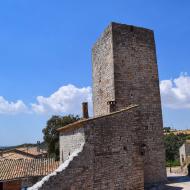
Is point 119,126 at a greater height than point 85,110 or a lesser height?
lesser

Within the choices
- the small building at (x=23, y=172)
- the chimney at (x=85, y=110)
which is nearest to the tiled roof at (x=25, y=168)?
the small building at (x=23, y=172)

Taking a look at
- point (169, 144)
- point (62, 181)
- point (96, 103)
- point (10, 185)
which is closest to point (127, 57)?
point (96, 103)

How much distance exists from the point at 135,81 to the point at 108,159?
5700 millimetres

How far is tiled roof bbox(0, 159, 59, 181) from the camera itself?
20.2m

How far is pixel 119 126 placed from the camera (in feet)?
41.0

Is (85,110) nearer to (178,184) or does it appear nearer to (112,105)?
(112,105)

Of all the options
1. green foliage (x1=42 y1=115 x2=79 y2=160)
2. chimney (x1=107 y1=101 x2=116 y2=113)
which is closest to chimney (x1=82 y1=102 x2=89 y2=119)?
chimney (x1=107 y1=101 x2=116 y2=113)

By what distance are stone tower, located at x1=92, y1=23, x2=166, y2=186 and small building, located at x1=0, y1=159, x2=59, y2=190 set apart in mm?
7280

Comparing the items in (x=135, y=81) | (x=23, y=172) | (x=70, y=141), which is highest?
(x=135, y=81)

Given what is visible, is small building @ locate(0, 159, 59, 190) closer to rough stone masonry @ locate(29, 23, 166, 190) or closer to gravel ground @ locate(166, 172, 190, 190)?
rough stone masonry @ locate(29, 23, 166, 190)

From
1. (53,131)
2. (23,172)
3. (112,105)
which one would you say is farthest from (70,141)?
(53,131)

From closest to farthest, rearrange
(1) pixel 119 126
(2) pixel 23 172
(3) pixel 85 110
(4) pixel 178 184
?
(1) pixel 119 126
(4) pixel 178 184
(3) pixel 85 110
(2) pixel 23 172

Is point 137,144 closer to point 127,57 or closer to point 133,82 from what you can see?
point 133,82

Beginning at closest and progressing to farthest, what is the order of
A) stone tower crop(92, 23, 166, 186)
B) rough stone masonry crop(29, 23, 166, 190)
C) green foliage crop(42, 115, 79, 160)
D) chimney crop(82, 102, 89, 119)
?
rough stone masonry crop(29, 23, 166, 190), stone tower crop(92, 23, 166, 186), chimney crop(82, 102, 89, 119), green foliage crop(42, 115, 79, 160)
